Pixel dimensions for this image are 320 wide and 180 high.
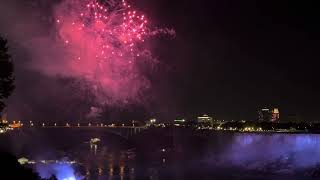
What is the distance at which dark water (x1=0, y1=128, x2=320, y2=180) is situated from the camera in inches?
3851

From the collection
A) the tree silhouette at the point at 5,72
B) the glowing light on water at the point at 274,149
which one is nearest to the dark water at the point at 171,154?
the glowing light on water at the point at 274,149

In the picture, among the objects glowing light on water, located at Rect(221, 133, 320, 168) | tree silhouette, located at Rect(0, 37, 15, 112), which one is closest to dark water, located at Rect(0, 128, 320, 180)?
glowing light on water, located at Rect(221, 133, 320, 168)

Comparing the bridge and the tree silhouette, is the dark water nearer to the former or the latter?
the bridge

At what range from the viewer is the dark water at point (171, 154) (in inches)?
3851

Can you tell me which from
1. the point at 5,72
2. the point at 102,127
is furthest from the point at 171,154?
the point at 5,72

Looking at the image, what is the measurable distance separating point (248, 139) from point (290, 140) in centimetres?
1375

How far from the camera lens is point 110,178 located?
88.8 metres

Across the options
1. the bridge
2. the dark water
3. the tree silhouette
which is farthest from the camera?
the bridge

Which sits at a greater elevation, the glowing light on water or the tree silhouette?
the tree silhouette

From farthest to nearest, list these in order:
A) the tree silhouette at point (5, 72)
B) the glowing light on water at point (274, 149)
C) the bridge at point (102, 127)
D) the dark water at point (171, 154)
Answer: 1. the bridge at point (102, 127)
2. the glowing light on water at point (274, 149)
3. the dark water at point (171, 154)
4. the tree silhouette at point (5, 72)

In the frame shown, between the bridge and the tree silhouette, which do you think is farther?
the bridge

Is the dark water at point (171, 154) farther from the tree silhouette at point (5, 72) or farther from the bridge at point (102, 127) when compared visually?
the tree silhouette at point (5, 72)

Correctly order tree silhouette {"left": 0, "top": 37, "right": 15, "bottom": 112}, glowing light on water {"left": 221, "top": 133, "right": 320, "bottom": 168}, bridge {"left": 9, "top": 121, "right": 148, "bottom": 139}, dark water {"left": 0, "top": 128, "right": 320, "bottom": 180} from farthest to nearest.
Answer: bridge {"left": 9, "top": 121, "right": 148, "bottom": 139}, glowing light on water {"left": 221, "top": 133, "right": 320, "bottom": 168}, dark water {"left": 0, "top": 128, "right": 320, "bottom": 180}, tree silhouette {"left": 0, "top": 37, "right": 15, "bottom": 112}

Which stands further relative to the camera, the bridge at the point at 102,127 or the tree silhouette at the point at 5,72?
the bridge at the point at 102,127
